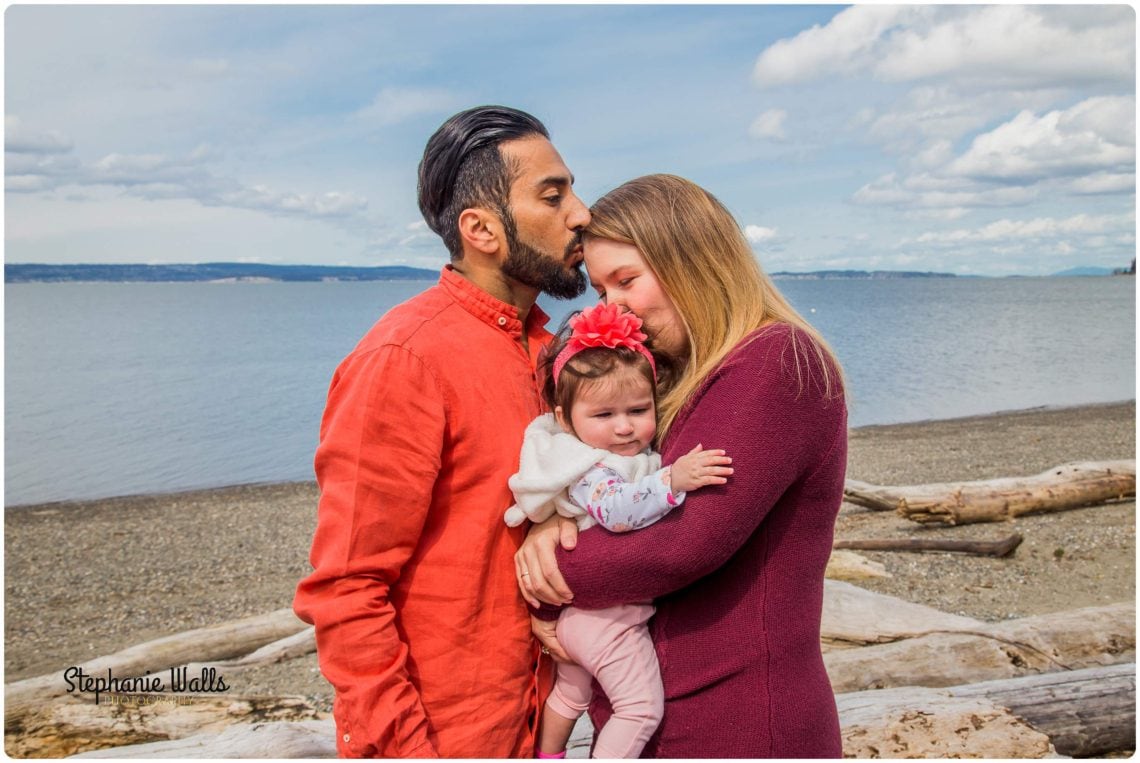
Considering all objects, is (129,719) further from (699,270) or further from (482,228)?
(699,270)

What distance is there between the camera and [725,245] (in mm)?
→ 2553

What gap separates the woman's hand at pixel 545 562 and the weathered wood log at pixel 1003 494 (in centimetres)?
792

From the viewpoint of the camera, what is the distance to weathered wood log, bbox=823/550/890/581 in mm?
8305

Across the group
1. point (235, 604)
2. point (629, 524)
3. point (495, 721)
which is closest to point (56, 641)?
point (235, 604)

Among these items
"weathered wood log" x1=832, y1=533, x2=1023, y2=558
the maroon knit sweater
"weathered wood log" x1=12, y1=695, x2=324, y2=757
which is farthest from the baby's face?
"weathered wood log" x1=832, y1=533, x2=1023, y2=558

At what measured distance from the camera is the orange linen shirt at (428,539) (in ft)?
7.47

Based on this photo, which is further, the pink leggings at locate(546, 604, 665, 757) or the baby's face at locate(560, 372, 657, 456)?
the baby's face at locate(560, 372, 657, 456)

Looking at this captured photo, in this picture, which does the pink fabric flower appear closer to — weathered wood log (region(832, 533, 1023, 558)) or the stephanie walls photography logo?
the stephanie walls photography logo

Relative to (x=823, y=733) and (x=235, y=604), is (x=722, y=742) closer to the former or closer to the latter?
(x=823, y=733)

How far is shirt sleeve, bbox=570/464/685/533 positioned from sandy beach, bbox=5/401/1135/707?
16.1 feet

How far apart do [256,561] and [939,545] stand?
819 cm

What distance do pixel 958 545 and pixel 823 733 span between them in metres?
7.19

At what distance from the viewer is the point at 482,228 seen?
273cm

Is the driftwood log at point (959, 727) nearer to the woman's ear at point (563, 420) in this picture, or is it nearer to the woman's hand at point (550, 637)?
the woman's hand at point (550, 637)
